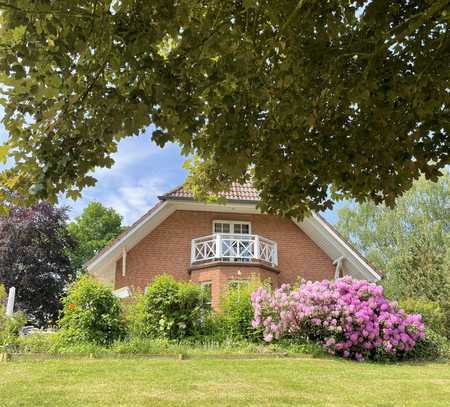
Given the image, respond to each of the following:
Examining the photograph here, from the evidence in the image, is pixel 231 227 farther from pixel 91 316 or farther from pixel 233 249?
pixel 91 316

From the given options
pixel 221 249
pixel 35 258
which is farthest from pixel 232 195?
pixel 35 258

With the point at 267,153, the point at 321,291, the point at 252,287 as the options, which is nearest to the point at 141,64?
the point at 267,153

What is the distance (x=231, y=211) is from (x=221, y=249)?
6.75 ft

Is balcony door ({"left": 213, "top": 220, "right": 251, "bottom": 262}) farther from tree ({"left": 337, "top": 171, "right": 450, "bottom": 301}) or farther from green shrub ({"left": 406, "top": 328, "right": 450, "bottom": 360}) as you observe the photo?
tree ({"left": 337, "top": 171, "right": 450, "bottom": 301})

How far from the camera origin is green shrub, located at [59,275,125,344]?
11227mm

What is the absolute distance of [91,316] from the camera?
1127 centimetres

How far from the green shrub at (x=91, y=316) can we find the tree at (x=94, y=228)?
31.6m

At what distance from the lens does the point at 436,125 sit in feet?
15.7

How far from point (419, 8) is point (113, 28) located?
124 inches

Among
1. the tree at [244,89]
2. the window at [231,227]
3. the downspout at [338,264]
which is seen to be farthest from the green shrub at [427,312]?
the tree at [244,89]

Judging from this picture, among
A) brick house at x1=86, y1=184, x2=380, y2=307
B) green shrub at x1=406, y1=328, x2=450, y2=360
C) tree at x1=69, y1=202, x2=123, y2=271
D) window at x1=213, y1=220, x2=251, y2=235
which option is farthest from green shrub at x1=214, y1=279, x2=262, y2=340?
tree at x1=69, y1=202, x2=123, y2=271

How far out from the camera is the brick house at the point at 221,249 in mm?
17109

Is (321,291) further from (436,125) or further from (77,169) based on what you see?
(77,169)

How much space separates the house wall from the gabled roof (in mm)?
276
